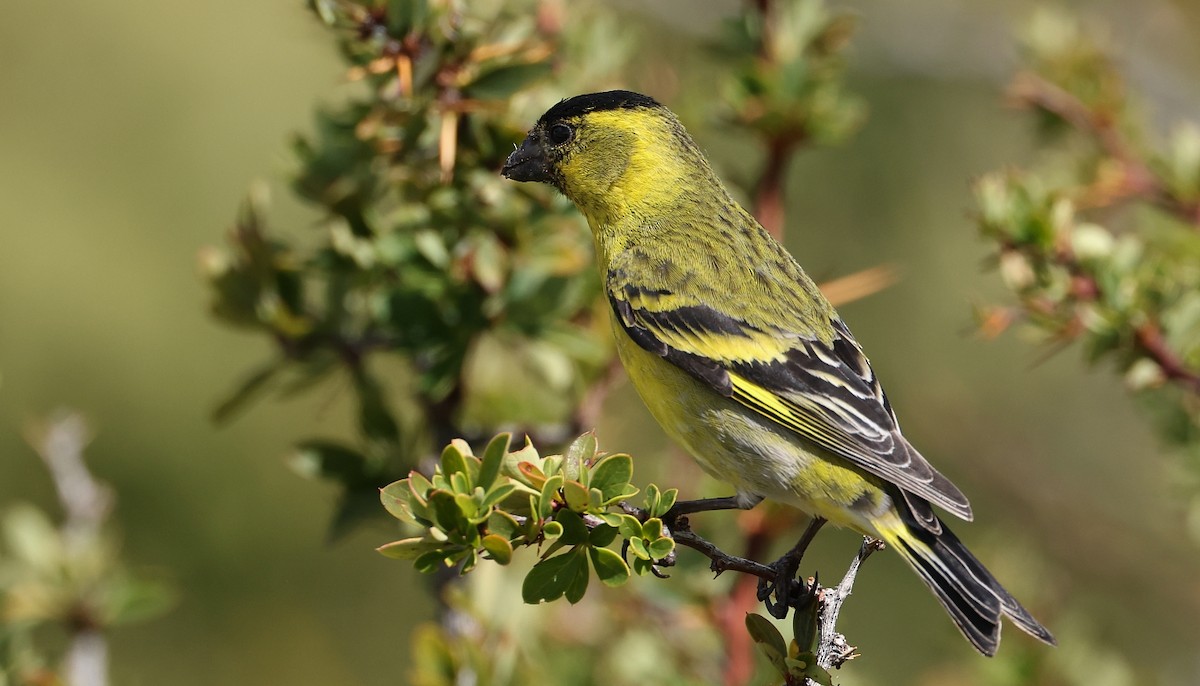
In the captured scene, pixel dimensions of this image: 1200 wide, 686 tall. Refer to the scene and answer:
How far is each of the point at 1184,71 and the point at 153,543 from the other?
4920 millimetres

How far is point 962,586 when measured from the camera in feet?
10.5

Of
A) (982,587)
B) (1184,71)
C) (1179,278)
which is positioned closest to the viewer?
(982,587)

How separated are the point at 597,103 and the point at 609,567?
1971mm

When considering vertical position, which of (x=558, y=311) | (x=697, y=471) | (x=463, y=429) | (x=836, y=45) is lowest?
(x=697, y=471)

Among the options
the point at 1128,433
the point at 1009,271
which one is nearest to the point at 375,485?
the point at 1009,271

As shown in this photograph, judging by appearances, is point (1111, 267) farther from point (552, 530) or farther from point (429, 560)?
point (429, 560)

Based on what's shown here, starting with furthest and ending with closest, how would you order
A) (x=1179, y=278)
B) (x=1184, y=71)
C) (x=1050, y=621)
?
1. (x=1184, y=71)
2. (x=1050, y=621)
3. (x=1179, y=278)

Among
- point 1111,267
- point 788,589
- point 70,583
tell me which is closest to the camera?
point 788,589

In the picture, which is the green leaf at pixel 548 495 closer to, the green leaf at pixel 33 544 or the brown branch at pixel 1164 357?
the green leaf at pixel 33 544

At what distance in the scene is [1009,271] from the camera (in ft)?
12.0

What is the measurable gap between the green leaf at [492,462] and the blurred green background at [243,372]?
2176 millimetres

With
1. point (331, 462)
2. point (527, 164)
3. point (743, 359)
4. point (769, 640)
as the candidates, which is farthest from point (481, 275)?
point (769, 640)

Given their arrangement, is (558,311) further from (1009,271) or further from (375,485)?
(1009,271)

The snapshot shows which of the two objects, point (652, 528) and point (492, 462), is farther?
point (652, 528)
